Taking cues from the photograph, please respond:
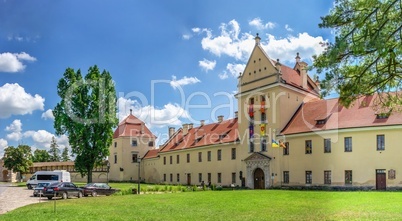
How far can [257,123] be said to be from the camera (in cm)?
4553

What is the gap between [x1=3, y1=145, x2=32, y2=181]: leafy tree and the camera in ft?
254

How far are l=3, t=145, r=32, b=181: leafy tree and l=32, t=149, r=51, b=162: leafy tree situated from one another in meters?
37.3

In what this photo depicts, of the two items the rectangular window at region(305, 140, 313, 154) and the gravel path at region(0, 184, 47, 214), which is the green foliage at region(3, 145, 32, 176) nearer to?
the gravel path at region(0, 184, 47, 214)

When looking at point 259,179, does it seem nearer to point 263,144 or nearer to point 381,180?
point 263,144

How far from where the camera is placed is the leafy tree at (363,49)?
363 inches

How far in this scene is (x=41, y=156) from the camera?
117062 millimetres

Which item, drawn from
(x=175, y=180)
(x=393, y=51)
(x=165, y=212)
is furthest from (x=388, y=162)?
(x=175, y=180)

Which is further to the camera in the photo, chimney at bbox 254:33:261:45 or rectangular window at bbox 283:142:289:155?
chimney at bbox 254:33:261:45

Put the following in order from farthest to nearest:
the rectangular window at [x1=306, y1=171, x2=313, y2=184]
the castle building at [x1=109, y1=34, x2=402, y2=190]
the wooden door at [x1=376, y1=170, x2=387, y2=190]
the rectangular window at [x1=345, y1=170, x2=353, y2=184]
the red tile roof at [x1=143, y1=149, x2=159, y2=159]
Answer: the red tile roof at [x1=143, y1=149, x2=159, y2=159]
the rectangular window at [x1=306, y1=171, x2=313, y2=184]
the rectangular window at [x1=345, y1=170, x2=353, y2=184]
the castle building at [x1=109, y1=34, x2=402, y2=190]
the wooden door at [x1=376, y1=170, x2=387, y2=190]

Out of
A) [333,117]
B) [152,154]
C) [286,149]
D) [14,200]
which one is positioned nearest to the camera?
[14,200]

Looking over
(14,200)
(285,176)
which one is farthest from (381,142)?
(14,200)

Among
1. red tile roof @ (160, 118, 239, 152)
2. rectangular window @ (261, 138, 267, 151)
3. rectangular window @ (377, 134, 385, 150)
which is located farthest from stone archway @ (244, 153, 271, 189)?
rectangular window @ (377, 134, 385, 150)

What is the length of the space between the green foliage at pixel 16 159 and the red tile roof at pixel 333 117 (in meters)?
58.0

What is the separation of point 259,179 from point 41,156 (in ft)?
299
